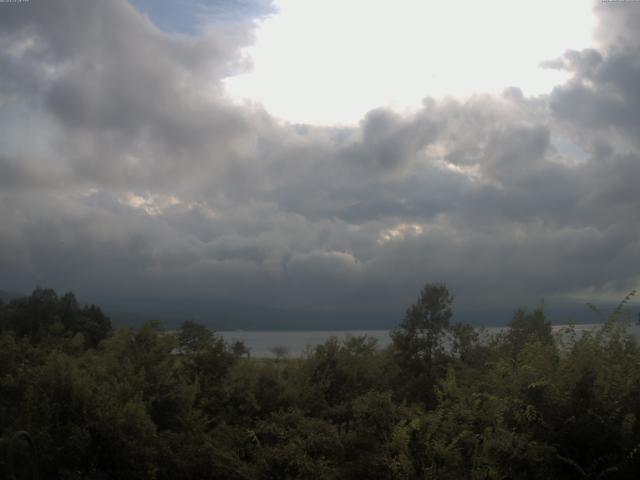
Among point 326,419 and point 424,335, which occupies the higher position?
point 424,335

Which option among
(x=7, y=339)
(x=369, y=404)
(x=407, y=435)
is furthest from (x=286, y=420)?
(x=7, y=339)

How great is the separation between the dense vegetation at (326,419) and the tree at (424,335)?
16.2 ft

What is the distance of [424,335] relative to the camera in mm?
18656

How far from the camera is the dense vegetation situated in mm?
8078

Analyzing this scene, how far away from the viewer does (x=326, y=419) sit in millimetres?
11906

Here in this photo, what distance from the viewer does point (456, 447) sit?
8609mm

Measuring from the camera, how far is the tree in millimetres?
18125

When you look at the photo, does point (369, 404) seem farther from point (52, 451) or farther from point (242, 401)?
point (52, 451)

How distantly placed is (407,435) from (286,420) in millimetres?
3050

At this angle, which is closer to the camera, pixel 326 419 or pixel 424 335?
pixel 326 419

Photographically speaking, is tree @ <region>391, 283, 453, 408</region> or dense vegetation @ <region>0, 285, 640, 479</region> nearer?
dense vegetation @ <region>0, 285, 640, 479</region>

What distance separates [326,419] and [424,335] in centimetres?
746

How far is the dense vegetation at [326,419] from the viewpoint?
8078 millimetres

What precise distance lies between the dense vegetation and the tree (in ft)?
16.2
